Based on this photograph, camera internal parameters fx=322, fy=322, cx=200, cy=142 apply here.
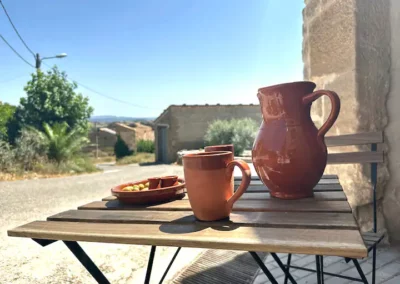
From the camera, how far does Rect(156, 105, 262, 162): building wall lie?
16.0 m

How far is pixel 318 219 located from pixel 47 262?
2275 millimetres

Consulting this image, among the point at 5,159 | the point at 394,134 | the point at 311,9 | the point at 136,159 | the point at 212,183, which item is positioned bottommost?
the point at 136,159

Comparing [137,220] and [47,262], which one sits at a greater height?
[137,220]

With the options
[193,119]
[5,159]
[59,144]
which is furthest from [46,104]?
[193,119]

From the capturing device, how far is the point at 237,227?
75 cm

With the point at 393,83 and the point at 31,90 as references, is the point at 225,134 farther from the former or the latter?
the point at 393,83

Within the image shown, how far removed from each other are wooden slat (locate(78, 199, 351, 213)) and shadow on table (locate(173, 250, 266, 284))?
1.03 m

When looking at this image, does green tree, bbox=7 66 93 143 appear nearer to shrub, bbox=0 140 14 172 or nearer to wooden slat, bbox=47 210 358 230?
shrub, bbox=0 140 14 172

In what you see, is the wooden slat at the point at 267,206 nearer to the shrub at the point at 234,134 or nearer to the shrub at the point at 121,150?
the shrub at the point at 234,134

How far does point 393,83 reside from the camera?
220cm

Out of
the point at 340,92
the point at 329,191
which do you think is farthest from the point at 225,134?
the point at 329,191

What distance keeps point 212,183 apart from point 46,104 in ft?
40.7

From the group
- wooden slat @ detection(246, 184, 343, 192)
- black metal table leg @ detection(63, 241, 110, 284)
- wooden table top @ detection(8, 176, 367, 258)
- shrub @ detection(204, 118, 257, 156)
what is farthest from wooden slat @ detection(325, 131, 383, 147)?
shrub @ detection(204, 118, 257, 156)

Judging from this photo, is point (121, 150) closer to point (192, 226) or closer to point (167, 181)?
point (167, 181)
